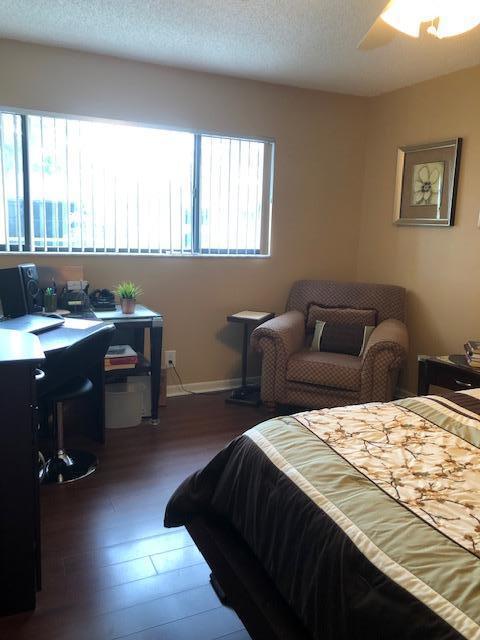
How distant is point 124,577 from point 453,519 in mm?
1272

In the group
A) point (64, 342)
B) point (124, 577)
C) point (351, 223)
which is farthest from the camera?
point (351, 223)

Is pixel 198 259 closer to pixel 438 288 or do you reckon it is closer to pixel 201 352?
pixel 201 352

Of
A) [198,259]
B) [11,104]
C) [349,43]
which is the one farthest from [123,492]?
[349,43]

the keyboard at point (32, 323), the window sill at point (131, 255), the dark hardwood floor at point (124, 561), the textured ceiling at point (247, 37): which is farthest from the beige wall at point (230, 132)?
the dark hardwood floor at point (124, 561)

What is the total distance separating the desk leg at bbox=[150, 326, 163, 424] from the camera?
10.5ft

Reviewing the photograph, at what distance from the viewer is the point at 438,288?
3.71m

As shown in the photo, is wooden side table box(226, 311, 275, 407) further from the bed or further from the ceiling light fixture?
the ceiling light fixture

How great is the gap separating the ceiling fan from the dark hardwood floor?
2055 millimetres

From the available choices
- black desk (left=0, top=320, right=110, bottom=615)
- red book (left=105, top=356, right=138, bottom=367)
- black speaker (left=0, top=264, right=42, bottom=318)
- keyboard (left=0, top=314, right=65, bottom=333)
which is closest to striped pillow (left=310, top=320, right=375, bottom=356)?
red book (left=105, top=356, right=138, bottom=367)

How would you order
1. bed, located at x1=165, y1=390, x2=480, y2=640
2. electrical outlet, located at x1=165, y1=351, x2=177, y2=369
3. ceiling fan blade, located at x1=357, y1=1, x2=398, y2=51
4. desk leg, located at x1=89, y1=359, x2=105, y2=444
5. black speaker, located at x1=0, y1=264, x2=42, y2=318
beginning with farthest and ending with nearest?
1. electrical outlet, located at x1=165, y1=351, x2=177, y2=369
2. desk leg, located at x1=89, y1=359, x2=105, y2=444
3. black speaker, located at x1=0, y1=264, x2=42, y2=318
4. ceiling fan blade, located at x1=357, y1=1, x2=398, y2=51
5. bed, located at x1=165, y1=390, x2=480, y2=640

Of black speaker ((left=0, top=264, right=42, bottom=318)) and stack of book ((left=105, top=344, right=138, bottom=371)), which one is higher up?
black speaker ((left=0, top=264, right=42, bottom=318))

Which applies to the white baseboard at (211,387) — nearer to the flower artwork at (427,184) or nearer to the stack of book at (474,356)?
the stack of book at (474,356)

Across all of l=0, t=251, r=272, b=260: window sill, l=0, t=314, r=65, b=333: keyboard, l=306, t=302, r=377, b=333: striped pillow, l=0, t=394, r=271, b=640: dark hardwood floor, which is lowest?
l=0, t=394, r=271, b=640: dark hardwood floor

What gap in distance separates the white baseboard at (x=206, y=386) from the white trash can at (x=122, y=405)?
617mm
